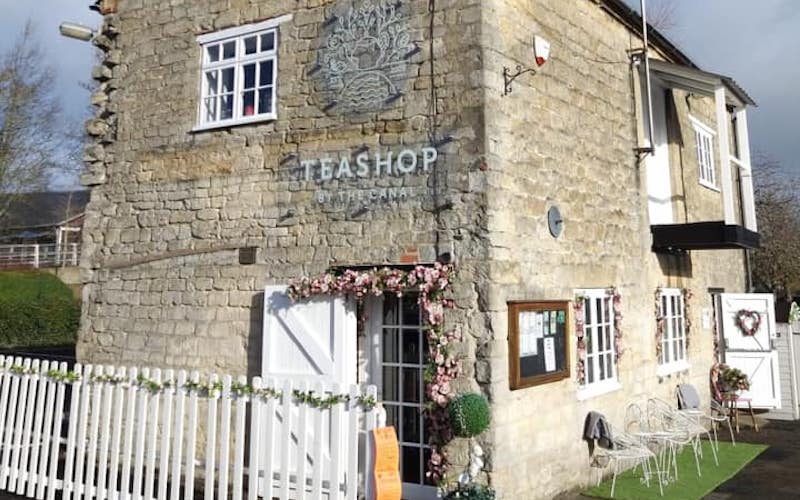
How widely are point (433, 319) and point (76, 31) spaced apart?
23.3 feet

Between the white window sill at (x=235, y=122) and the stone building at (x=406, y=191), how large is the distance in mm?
31

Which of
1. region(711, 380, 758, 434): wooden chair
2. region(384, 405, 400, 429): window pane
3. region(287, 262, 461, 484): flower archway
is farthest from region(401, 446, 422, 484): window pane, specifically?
region(711, 380, 758, 434): wooden chair

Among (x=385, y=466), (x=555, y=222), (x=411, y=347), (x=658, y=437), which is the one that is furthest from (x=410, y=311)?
(x=658, y=437)

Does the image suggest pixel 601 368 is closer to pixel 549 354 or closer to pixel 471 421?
pixel 549 354

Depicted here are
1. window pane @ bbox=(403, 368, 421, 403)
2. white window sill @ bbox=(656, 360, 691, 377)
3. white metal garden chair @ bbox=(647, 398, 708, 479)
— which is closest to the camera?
window pane @ bbox=(403, 368, 421, 403)

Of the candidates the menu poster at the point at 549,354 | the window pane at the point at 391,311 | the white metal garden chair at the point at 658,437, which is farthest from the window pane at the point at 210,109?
the white metal garden chair at the point at 658,437

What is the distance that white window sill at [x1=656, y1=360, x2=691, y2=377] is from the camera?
951cm

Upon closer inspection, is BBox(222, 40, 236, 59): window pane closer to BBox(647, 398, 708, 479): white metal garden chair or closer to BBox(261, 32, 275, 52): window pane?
BBox(261, 32, 275, 52): window pane

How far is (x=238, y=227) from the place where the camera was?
306 inches

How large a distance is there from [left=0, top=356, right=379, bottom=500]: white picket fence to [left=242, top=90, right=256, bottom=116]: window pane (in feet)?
11.3

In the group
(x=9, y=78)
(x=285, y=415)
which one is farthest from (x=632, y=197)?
(x=9, y=78)

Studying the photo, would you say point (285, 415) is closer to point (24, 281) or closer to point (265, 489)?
point (265, 489)

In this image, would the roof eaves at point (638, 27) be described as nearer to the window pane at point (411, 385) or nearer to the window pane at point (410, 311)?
the window pane at point (410, 311)

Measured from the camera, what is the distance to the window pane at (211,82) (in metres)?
8.38
